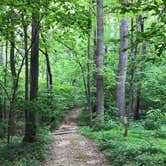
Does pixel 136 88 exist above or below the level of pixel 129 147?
above

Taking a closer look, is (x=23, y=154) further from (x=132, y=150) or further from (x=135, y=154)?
(x=135, y=154)

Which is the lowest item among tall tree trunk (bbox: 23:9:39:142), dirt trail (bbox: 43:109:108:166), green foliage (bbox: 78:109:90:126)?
green foliage (bbox: 78:109:90:126)

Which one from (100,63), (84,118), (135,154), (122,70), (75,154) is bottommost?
(84,118)

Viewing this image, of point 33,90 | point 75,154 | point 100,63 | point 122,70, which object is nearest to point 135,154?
point 75,154

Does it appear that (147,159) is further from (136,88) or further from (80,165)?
(136,88)

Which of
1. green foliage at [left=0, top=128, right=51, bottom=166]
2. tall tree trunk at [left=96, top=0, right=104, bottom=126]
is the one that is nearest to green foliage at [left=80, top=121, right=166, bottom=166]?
green foliage at [left=0, top=128, right=51, bottom=166]

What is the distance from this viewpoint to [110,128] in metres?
13.8

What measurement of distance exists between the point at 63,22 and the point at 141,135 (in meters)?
5.72

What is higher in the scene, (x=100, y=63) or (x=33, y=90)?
(x=100, y=63)

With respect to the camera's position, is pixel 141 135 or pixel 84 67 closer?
pixel 141 135

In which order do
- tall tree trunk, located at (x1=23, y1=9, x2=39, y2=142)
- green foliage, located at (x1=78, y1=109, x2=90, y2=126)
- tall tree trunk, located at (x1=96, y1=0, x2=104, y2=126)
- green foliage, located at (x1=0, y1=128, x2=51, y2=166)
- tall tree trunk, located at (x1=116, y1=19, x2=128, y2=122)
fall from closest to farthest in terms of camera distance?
green foliage, located at (x1=0, y1=128, x2=51, y2=166) < tall tree trunk, located at (x1=23, y1=9, x2=39, y2=142) < tall tree trunk, located at (x1=96, y1=0, x2=104, y2=126) < tall tree trunk, located at (x1=116, y1=19, x2=128, y2=122) < green foliage, located at (x1=78, y1=109, x2=90, y2=126)

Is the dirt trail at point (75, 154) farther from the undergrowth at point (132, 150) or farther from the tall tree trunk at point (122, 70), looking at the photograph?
the tall tree trunk at point (122, 70)

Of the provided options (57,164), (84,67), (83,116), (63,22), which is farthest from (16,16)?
(83,116)

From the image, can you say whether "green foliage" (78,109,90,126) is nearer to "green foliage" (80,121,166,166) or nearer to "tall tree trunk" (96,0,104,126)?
"tall tree trunk" (96,0,104,126)
